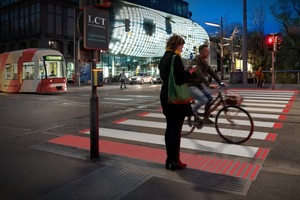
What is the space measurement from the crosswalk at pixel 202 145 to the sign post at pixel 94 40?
2.34 ft

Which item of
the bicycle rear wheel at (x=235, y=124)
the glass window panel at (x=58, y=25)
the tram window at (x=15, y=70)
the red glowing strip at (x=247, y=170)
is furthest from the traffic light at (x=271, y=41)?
the glass window panel at (x=58, y=25)

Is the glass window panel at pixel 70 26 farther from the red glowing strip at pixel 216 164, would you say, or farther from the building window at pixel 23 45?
the red glowing strip at pixel 216 164

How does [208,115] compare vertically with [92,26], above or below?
below

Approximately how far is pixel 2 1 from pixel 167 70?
62.2 m

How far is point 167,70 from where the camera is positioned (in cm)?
466

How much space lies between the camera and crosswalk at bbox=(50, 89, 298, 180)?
509cm

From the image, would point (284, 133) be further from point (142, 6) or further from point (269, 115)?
point (142, 6)

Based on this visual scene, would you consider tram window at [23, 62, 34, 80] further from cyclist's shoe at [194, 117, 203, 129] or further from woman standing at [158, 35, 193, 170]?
woman standing at [158, 35, 193, 170]

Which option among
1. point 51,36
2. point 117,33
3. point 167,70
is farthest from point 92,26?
point 117,33

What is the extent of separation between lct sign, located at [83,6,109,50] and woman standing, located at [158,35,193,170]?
1.28m

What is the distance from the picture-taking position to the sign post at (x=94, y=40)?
5.24 meters

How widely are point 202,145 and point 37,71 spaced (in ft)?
62.3

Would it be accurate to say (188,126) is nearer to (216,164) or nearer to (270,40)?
(216,164)

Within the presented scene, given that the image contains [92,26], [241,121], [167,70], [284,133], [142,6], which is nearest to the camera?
[167,70]
